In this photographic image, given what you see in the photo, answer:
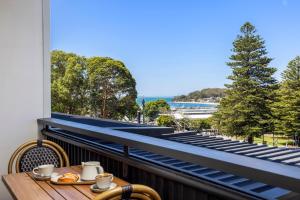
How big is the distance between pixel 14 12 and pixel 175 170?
8.98 feet

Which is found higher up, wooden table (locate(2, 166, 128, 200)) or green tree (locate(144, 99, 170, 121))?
green tree (locate(144, 99, 170, 121))

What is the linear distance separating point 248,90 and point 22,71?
6.30 meters

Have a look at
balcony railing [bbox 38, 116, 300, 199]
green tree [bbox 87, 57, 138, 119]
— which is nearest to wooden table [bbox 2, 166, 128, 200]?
balcony railing [bbox 38, 116, 300, 199]

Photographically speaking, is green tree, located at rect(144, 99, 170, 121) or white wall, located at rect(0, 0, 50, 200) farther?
green tree, located at rect(144, 99, 170, 121)

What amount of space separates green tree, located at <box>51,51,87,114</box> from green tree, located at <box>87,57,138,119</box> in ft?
3.16

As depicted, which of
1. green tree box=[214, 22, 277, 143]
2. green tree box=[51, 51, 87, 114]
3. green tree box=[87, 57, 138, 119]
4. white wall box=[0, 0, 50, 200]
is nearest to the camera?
white wall box=[0, 0, 50, 200]

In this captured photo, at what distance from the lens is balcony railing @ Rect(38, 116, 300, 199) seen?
112cm

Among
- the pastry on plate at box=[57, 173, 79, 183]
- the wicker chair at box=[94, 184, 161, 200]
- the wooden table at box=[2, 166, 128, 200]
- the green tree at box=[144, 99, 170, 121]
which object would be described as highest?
the green tree at box=[144, 99, 170, 121]

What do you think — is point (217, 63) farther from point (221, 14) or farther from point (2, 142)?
point (2, 142)

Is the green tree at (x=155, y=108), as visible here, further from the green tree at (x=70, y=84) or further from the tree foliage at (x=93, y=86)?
the green tree at (x=70, y=84)

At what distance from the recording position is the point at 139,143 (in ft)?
6.04

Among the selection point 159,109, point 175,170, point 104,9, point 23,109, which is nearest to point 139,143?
point 175,170

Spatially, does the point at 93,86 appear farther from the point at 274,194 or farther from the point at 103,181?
the point at 274,194

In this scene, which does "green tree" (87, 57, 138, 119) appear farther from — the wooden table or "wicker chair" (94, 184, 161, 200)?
"wicker chair" (94, 184, 161, 200)
